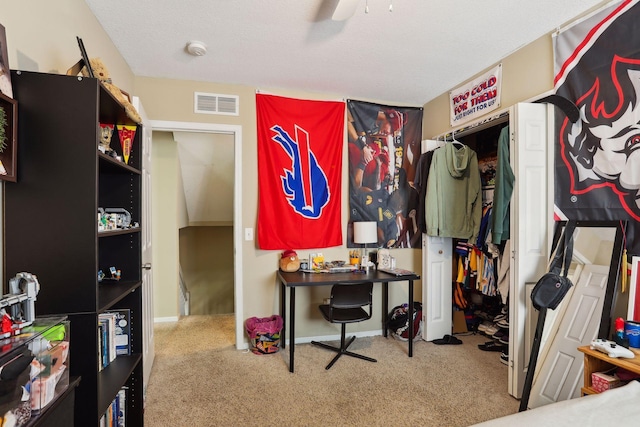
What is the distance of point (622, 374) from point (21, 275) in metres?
Answer: 2.58

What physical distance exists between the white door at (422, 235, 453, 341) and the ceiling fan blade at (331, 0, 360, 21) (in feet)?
7.24

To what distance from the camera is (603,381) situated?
156 centimetres

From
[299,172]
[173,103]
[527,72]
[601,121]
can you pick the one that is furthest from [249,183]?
[601,121]

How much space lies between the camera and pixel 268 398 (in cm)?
231

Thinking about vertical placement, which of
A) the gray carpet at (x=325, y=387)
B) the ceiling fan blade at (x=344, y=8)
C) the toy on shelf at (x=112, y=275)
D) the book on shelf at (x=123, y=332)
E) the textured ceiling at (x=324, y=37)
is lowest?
the gray carpet at (x=325, y=387)

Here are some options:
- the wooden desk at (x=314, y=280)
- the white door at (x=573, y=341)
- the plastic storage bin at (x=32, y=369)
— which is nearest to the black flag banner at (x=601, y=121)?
the white door at (x=573, y=341)

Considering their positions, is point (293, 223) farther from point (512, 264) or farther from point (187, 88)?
point (512, 264)

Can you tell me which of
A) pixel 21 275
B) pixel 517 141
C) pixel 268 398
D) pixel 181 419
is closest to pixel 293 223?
pixel 268 398

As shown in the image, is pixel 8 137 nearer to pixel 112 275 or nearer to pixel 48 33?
pixel 48 33

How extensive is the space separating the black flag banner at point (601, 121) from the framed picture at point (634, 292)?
98mm

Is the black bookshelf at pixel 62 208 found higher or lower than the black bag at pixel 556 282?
higher

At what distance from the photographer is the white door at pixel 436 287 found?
3.34 metres

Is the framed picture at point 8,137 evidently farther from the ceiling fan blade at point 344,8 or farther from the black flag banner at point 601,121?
the black flag banner at point 601,121

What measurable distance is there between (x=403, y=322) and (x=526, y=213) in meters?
1.60
